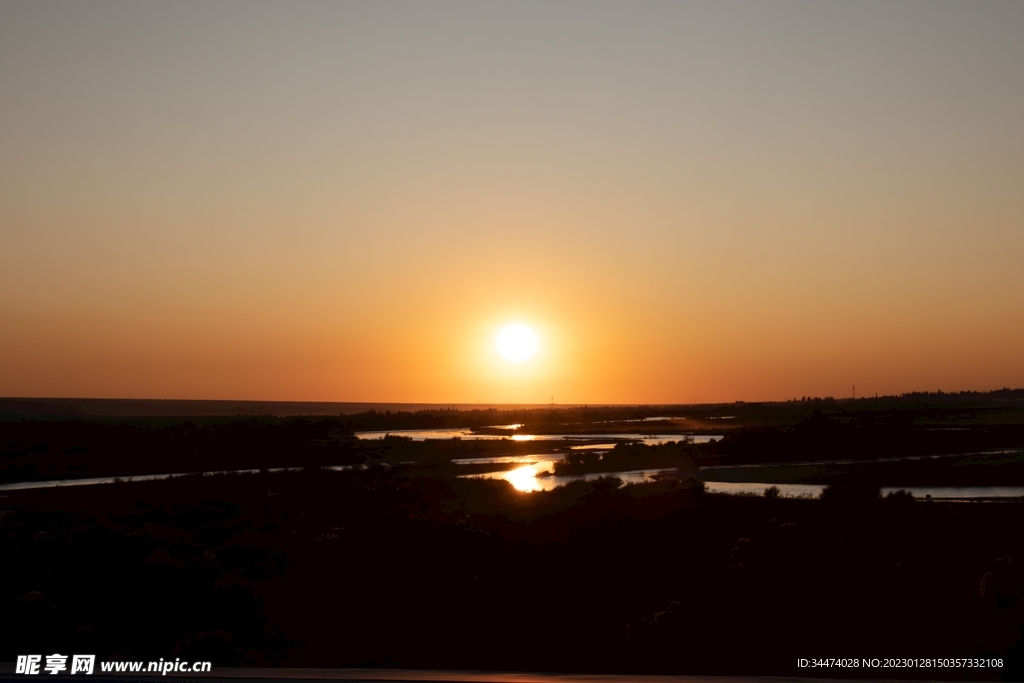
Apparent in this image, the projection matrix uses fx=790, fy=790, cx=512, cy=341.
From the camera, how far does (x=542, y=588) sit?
550 inches

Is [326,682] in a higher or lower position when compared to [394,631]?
higher

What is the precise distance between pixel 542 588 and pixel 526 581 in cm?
47

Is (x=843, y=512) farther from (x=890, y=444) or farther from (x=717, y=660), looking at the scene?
(x=890, y=444)

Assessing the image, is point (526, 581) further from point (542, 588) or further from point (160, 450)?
point (160, 450)

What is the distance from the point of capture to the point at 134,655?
37.3 ft

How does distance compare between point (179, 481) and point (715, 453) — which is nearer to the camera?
point (179, 481)

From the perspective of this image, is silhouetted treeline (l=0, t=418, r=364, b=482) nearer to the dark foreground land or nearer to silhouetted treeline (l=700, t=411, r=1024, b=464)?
the dark foreground land

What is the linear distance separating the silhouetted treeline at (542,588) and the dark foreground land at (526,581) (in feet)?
0.17

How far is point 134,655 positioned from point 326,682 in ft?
32.2

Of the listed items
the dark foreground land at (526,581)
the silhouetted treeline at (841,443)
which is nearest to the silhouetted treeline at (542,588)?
the dark foreground land at (526,581)

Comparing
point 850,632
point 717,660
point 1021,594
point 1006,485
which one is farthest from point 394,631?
point 1006,485

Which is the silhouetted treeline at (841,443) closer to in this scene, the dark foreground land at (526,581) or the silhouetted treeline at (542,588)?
the dark foreground land at (526,581)

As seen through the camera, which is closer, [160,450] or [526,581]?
[526,581]

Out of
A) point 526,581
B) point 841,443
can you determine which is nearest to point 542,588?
point 526,581
